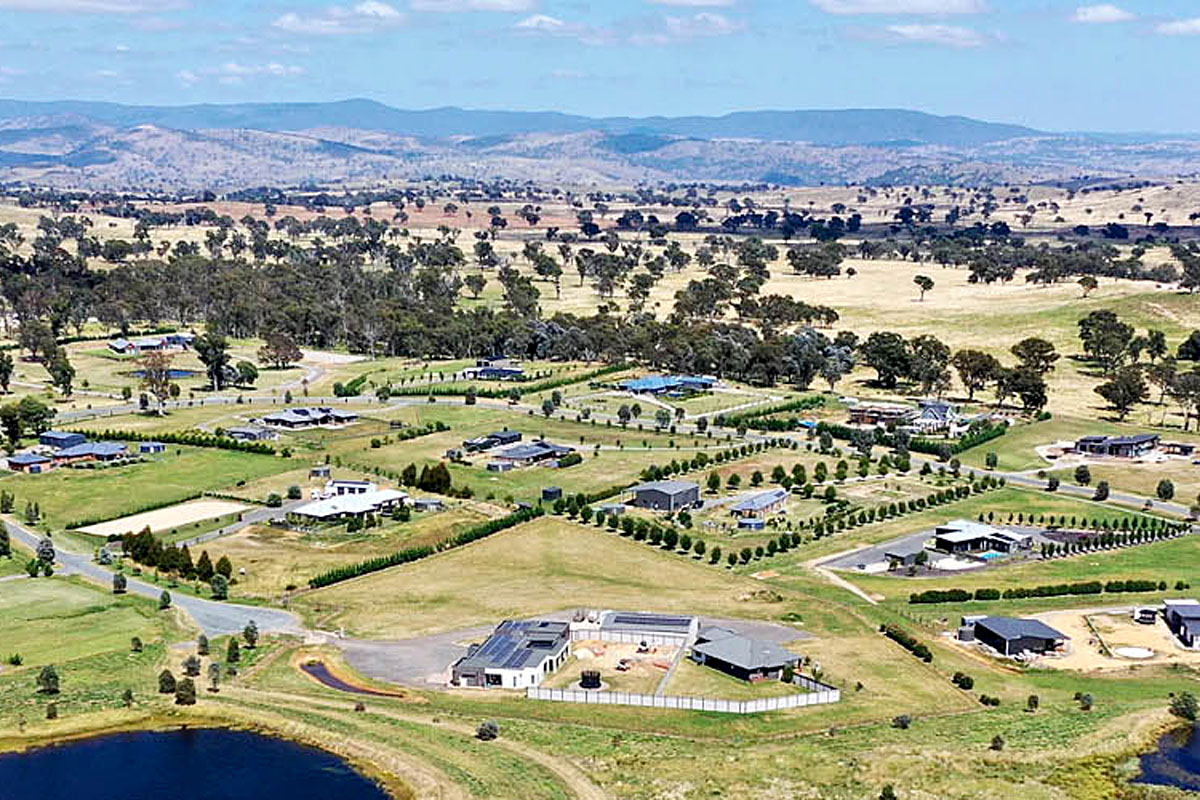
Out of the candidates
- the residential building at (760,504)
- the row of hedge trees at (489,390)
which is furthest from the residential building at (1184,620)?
the row of hedge trees at (489,390)

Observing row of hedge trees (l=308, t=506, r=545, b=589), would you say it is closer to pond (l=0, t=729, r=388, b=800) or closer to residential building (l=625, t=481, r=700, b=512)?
residential building (l=625, t=481, r=700, b=512)

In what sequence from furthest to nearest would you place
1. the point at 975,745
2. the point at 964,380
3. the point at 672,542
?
the point at 964,380 → the point at 672,542 → the point at 975,745

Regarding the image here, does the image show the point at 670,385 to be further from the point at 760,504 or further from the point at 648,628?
the point at 648,628

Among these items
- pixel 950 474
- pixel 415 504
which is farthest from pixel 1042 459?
pixel 415 504

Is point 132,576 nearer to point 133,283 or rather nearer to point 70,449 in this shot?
point 70,449

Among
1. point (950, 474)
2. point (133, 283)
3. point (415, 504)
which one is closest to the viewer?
point (415, 504)

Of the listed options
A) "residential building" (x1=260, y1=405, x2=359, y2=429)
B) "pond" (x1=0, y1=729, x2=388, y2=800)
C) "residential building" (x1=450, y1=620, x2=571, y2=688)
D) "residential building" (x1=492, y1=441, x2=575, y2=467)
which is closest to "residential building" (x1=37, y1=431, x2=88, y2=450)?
"residential building" (x1=260, y1=405, x2=359, y2=429)

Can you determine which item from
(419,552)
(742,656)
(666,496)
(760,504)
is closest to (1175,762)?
(742,656)
